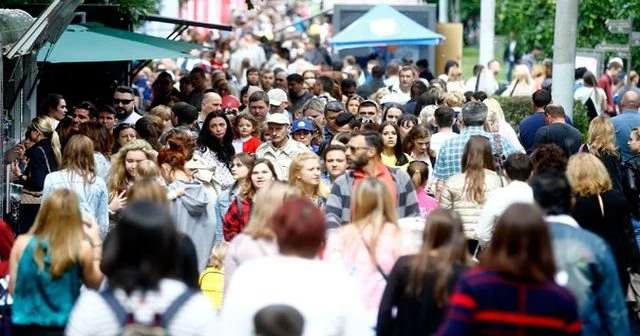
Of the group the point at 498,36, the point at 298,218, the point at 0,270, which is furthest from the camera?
the point at 498,36

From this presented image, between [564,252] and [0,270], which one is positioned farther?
[0,270]

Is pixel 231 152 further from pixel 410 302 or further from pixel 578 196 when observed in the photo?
pixel 410 302

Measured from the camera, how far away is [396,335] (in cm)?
819

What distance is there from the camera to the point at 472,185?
11961 millimetres

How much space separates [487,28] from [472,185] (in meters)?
18.2

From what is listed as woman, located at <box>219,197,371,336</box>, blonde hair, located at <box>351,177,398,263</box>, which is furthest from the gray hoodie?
woman, located at <box>219,197,371,336</box>

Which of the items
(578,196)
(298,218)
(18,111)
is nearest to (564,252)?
(298,218)

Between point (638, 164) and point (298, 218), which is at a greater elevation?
point (298, 218)

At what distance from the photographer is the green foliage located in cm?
3228

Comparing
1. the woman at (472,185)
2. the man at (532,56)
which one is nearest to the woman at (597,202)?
the woman at (472,185)

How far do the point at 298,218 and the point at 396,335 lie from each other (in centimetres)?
120

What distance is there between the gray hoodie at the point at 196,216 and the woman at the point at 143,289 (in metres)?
5.48

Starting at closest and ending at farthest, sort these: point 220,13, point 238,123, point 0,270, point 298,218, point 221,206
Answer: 1. point 298,218
2. point 0,270
3. point 221,206
4. point 238,123
5. point 220,13

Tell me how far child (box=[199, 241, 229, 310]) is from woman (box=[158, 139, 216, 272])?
1456 mm
